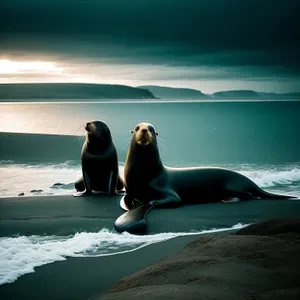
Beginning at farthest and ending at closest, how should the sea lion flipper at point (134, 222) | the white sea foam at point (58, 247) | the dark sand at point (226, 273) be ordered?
the sea lion flipper at point (134, 222)
the white sea foam at point (58, 247)
the dark sand at point (226, 273)

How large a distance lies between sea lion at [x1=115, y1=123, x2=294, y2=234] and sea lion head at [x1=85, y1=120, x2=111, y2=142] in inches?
41.6

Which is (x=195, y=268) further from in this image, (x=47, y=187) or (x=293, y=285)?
(x=47, y=187)

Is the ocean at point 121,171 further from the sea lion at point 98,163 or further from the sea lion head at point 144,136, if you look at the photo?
the sea lion head at point 144,136

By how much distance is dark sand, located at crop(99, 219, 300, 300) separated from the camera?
267 centimetres

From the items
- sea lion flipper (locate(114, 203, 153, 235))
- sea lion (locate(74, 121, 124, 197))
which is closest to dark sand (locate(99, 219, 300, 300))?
sea lion flipper (locate(114, 203, 153, 235))

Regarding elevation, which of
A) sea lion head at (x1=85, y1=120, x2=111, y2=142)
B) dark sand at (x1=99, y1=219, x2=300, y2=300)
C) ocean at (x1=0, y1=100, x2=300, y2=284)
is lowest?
ocean at (x1=0, y1=100, x2=300, y2=284)

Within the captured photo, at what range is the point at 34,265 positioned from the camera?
172 inches

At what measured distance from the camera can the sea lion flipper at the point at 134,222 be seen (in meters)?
5.70

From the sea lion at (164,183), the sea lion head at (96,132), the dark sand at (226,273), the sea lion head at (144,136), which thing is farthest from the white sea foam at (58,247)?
the sea lion head at (96,132)

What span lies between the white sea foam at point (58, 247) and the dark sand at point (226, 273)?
115 centimetres

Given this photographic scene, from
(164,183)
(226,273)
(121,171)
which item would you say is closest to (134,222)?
(164,183)

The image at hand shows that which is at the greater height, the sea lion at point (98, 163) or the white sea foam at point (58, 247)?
the sea lion at point (98, 163)

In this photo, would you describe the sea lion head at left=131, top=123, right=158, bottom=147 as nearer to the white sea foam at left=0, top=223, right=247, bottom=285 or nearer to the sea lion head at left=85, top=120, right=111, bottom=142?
the sea lion head at left=85, top=120, right=111, bottom=142

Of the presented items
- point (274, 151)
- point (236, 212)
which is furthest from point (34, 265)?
point (274, 151)
